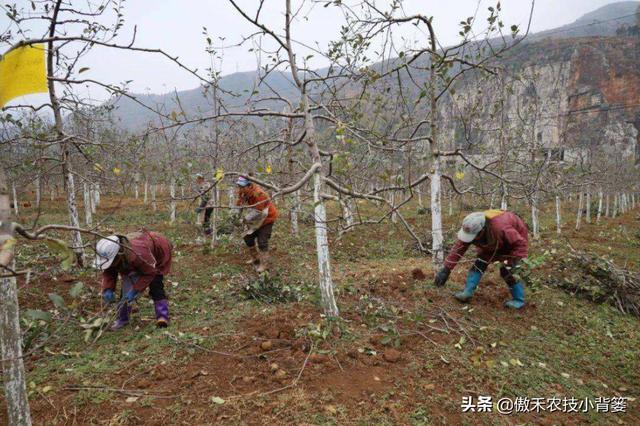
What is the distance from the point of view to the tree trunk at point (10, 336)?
60.5 inches

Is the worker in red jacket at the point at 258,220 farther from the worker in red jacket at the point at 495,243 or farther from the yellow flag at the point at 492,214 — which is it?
the yellow flag at the point at 492,214

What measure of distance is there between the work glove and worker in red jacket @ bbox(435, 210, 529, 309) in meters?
0.06

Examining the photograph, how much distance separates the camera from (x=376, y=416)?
2.54 meters

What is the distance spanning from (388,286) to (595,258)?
3216mm

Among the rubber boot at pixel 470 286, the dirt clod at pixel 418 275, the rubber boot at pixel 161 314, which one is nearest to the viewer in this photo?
the rubber boot at pixel 161 314

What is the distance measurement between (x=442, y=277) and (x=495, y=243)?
807 mm

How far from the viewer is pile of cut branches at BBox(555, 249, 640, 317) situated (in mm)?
4992

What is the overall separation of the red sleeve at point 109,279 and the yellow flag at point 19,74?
9.22 feet

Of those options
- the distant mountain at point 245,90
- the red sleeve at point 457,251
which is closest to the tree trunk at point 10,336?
the distant mountain at point 245,90

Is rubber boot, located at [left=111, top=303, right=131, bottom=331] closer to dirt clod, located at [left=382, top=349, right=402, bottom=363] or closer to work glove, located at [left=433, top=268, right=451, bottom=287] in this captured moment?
dirt clod, located at [left=382, top=349, right=402, bottom=363]

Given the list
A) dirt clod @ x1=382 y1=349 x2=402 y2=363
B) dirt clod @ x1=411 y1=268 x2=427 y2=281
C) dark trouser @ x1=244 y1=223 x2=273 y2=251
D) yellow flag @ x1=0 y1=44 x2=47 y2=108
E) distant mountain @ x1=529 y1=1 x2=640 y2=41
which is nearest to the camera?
yellow flag @ x1=0 y1=44 x2=47 y2=108

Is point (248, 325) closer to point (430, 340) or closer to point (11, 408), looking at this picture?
point (430, 340)

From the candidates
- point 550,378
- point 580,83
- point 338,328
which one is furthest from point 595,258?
point 580,83

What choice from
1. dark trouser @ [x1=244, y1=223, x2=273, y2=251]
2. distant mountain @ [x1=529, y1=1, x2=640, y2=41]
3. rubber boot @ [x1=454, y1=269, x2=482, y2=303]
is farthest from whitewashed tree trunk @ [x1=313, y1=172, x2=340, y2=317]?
distant mountain @ [x1=529, y1=1, x2=640, y2=41]
